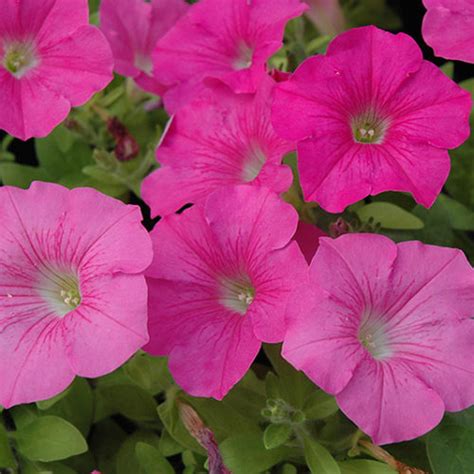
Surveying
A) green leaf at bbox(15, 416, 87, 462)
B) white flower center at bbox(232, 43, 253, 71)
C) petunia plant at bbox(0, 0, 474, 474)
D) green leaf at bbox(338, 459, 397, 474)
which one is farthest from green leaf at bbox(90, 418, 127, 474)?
white flower center at bbox(232, 43, 253, 71)

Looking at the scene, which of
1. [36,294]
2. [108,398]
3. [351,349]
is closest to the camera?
[351,349]

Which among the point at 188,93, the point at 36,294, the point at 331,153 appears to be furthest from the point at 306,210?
the point at 36,294

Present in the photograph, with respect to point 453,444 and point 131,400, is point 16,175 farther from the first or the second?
point 453,444

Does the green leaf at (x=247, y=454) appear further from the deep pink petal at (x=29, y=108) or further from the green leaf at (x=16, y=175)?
the green leaf at (x=16, y=175)

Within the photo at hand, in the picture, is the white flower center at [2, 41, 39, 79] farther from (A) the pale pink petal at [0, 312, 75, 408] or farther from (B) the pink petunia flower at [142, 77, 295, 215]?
(A) the pale pink petal at [0, 312, 75, 408]

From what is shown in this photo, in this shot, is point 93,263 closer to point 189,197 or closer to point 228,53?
point 189,197

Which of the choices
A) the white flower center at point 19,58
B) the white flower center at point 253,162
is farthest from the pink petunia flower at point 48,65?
the white flower center at point 253,162

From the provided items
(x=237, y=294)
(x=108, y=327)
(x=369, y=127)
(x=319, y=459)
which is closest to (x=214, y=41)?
(x=369, y=127)
